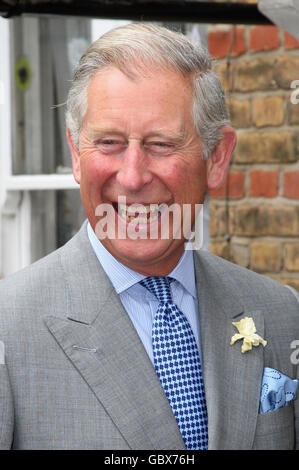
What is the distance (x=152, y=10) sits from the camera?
2.54m

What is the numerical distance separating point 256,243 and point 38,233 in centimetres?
99

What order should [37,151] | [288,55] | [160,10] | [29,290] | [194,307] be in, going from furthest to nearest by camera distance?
[37,151], [288,55], [160,10], [194,307], [29,290]

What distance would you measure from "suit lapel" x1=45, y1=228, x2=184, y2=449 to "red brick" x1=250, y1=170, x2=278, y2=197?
5.30 feet

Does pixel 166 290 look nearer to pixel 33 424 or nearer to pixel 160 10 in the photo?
pixel 33 424

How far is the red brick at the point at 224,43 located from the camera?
3539mm

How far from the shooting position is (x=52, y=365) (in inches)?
73.1

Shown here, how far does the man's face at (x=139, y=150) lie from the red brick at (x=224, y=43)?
1.72 metres

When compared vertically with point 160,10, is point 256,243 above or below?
below

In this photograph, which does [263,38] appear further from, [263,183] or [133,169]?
[133,169]

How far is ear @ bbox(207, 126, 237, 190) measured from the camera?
2.06 metres

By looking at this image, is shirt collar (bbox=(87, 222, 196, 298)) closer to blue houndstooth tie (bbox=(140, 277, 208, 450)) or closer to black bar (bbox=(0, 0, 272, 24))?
blue houndstooth tie (bbox=(140, 277, 208, 450))

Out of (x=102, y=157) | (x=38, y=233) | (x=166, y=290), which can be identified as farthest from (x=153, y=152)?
(x=38, y=233)

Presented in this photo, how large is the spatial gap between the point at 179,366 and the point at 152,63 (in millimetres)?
707

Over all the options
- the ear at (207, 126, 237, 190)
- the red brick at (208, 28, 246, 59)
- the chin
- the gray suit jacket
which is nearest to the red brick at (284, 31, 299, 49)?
the red brick at (208, 28, 246, 59)
